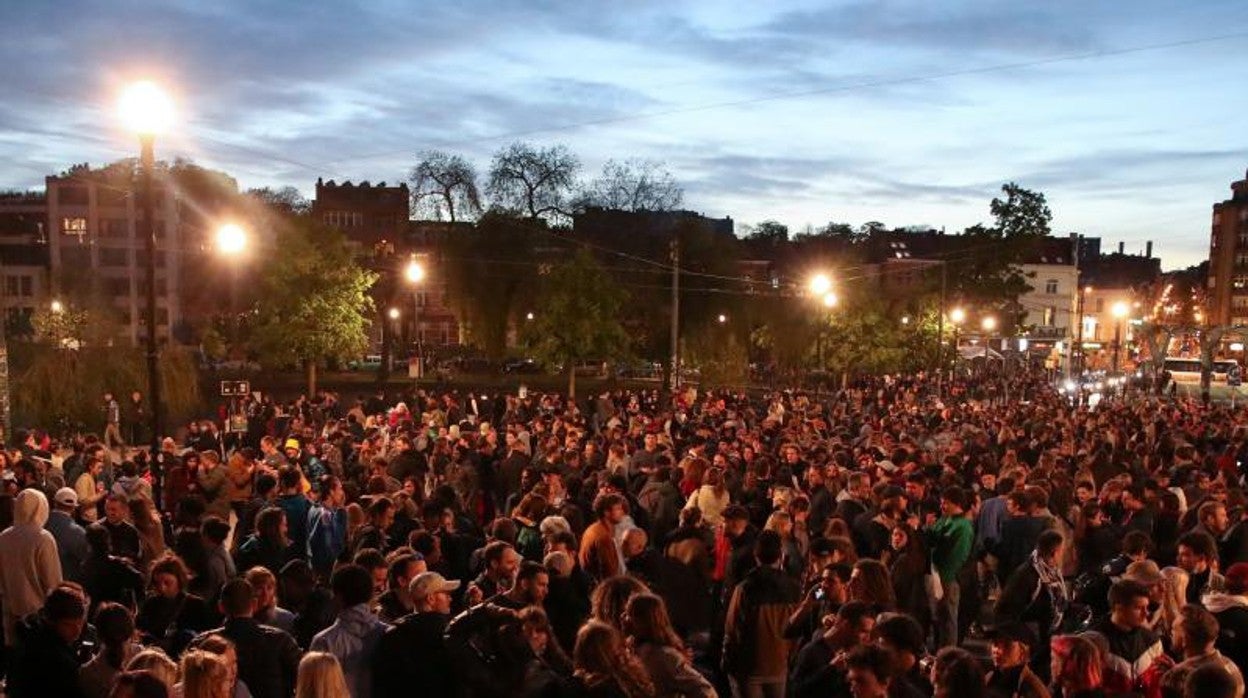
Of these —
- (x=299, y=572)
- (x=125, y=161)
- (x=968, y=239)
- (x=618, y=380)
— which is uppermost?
(x=125, y=161)

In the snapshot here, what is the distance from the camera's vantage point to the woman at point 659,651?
491 centimetres

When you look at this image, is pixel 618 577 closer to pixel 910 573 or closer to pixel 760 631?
pixel 760 631

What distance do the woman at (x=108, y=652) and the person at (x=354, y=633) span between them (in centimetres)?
91

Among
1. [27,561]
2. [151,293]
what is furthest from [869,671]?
[151,293]

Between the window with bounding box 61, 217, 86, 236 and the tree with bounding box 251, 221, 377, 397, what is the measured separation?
48.0 m

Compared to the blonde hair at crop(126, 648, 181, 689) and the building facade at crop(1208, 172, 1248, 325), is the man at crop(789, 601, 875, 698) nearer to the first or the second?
the blonde hair at crop(126, 648, 181, 689)

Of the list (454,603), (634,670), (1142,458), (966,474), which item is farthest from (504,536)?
(1142,458)

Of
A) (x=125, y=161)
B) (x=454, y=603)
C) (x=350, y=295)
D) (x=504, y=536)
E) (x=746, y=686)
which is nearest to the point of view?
(x=746, y=686)

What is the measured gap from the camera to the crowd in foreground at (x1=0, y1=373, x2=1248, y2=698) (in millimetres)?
5039

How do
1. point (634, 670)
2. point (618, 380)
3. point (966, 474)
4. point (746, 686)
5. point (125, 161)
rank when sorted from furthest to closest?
1. point (125, 161)
2. point (618, 380)
3. point (966, 474)
4. point (746, 686)
5. point (634, 670)

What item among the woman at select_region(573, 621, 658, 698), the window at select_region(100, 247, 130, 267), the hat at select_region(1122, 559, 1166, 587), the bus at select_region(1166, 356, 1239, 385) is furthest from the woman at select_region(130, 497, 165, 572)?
the window at select_region(100, 247, 130, 267)

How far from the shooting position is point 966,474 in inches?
562

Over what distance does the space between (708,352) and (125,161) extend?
1587 inches

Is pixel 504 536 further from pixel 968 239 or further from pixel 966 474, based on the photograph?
pixel 968 239
